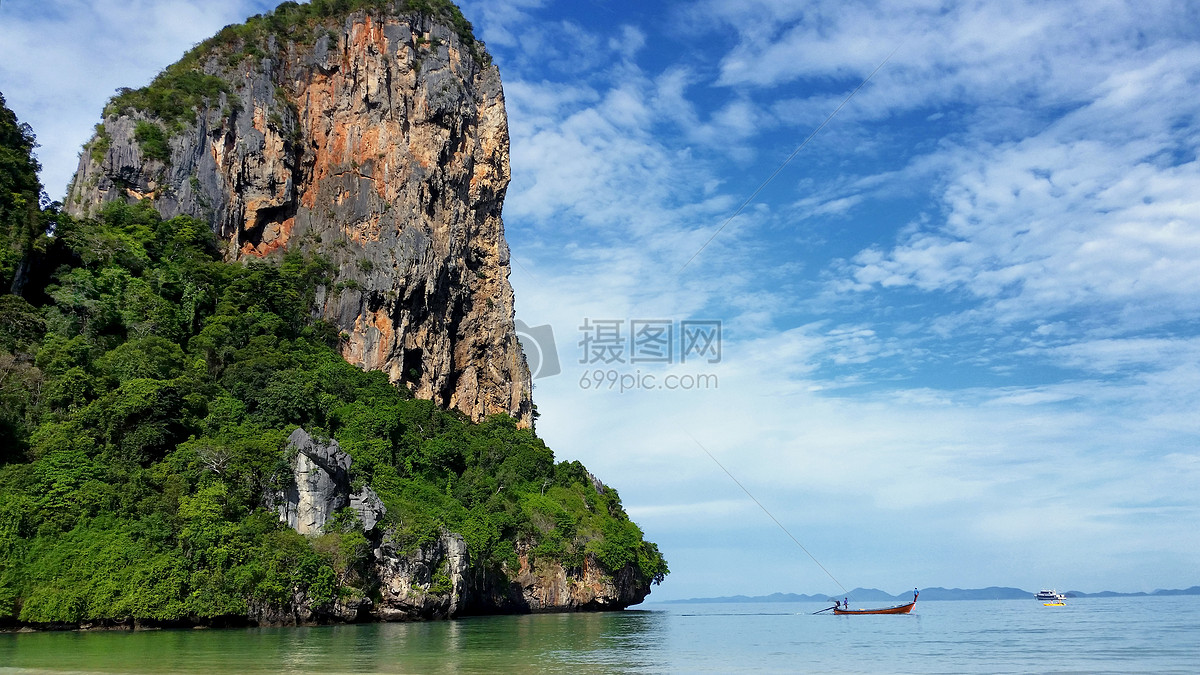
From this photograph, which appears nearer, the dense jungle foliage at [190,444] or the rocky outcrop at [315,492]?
the dense jungle foliage at [190,444]

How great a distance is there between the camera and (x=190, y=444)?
3794 cm

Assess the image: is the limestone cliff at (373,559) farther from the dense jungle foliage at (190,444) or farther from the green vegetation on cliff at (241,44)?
the green vegetation on cliff at (241,44)

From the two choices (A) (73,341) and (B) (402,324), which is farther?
(B) (402,324)

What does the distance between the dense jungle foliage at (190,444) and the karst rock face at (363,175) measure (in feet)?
9.41

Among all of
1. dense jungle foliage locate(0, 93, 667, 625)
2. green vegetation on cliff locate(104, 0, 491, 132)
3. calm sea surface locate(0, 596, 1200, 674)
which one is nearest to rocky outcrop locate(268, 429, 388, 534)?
dense jungle foliage locate(0, 93, 667, 625)

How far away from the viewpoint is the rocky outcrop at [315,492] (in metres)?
38.5

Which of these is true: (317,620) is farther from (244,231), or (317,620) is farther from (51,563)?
(244,231)

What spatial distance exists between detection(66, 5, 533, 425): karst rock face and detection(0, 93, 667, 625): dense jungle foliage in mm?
2869

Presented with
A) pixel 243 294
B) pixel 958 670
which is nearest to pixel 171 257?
pixel 243 294

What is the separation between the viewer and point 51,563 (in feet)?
103

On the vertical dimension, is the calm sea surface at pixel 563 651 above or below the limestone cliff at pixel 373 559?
below

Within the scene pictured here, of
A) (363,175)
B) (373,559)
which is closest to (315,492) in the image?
(373,559)

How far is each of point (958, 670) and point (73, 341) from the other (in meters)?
38.3

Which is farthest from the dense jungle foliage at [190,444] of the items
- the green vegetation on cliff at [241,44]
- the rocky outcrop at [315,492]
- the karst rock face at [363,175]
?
the green vegetation on cliff at [241,44]
